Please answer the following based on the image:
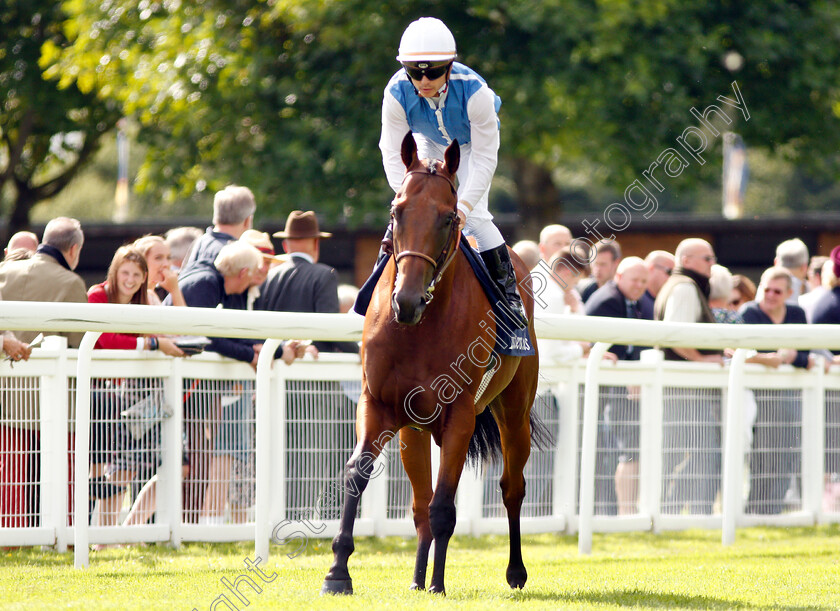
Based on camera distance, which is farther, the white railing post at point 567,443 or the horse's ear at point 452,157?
the white railing post at point 567,443

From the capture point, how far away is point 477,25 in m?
16.0

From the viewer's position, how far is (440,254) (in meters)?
5.00

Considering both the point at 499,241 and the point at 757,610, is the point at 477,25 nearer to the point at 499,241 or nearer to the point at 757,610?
the point at 499,241

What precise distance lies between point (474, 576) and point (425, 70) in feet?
8.45

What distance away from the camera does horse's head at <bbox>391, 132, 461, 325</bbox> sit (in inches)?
189

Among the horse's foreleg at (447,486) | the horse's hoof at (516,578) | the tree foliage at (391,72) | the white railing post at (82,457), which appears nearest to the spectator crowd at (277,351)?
the white railing post at (82,457)

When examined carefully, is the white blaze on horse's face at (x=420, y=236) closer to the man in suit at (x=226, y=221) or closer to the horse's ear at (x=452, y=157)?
the horse's ear at (x=452, y=157)

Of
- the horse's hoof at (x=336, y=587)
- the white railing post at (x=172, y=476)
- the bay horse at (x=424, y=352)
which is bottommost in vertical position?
the horse's hoof at (x=336, y=587)

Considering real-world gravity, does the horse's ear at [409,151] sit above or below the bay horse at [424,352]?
above

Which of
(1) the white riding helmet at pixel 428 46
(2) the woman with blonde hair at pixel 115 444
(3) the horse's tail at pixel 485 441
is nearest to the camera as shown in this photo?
(1) the white riding helmet at pixel 428 46

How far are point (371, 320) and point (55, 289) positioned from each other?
245cm

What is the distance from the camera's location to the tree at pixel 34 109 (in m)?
18.9

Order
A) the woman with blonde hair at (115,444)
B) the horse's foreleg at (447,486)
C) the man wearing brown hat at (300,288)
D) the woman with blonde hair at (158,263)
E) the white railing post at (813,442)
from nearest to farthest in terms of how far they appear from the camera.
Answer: the horse's foreleg at (447,486)
the woman with blonde hair at (115,444)
the woman with blonde hair at (158,263)
the man wearing brown hat at (300,288)
the white railing post at (813,442)

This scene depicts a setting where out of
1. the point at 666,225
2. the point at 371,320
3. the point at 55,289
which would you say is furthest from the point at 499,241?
the point at 666,225
